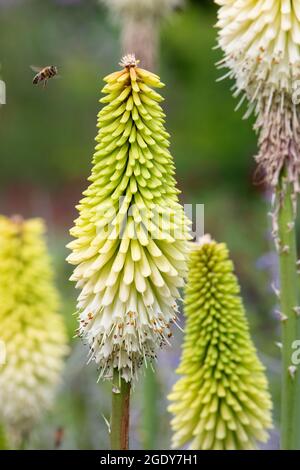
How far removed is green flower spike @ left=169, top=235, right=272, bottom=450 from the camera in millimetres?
4090

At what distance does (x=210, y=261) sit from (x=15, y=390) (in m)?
1.69

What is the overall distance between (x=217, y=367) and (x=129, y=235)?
103 centimetres

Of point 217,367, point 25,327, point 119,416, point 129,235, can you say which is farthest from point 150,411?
point 129,235

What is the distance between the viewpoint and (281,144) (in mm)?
4273

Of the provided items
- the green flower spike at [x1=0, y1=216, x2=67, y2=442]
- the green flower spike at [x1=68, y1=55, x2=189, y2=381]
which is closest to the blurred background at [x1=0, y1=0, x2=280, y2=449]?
the green flower spike at [x1=0, y1=216, x2=67, y2=442]

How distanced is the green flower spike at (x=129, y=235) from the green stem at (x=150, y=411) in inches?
97.6

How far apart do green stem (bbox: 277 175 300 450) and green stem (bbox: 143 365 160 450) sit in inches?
68.3

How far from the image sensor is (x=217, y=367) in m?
4.12

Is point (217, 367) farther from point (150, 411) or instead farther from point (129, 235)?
point (150, 411)

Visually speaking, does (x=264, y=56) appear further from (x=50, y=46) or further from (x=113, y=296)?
(x=50, y=46)

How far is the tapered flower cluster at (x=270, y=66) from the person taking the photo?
13.4 feet

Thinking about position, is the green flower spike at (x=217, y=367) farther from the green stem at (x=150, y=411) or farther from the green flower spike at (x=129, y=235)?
the green stem at (x=150, y=411)

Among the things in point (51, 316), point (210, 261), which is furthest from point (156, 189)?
point (51, 316)

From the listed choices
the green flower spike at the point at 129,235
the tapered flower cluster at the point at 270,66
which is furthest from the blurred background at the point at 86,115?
the green flower spike at the point at 129,235
